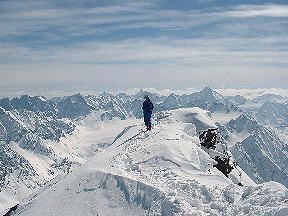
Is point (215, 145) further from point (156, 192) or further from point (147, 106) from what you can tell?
point (156, 192)

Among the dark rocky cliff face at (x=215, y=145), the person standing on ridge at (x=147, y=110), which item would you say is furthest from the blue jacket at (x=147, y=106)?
the dark rocky cliff face at (x=215, y=145)

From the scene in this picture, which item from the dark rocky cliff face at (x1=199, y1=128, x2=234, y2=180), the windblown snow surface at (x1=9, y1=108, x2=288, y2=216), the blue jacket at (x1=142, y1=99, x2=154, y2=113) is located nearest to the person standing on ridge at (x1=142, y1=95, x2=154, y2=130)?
the blue jacket at (x1=142, y1=99, x2=154, y2=113)

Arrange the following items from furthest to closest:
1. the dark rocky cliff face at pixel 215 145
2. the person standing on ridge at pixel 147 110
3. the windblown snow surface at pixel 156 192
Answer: the dark rocky cliff face at pixel 215 145
the person standing on ridge at pixel 147 110
the windblown snow surface at pixel 156 192

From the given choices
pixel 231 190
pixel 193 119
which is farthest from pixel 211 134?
pixel 231 190

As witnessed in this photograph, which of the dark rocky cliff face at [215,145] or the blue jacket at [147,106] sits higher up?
the blue jacket at [147,106]

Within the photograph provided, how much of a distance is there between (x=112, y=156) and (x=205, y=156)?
7.12m

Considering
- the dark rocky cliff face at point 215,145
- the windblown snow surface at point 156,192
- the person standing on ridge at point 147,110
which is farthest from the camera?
the dark rocky cliff face at point 215,145

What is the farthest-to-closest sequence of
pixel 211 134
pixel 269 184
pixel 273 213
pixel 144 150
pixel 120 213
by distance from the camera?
pixel 211 134 → pixel 144 150 → pixel 269 184 → pixel 120 213 → pixel 273 213

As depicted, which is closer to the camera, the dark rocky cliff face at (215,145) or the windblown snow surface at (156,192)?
the windblown snow surface at (156,192)

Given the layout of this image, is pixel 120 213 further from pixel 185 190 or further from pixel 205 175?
pixel 205 175

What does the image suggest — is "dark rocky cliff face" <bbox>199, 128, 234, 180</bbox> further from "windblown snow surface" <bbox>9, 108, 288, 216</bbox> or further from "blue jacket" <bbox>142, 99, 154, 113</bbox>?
"windblown snow surface" <bbox>9, 108, 288, 216</bbox>

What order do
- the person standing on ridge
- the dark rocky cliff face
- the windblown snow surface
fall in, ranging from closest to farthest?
the windblown snow surface < the person standing on ridge < the dark rocky cliff face

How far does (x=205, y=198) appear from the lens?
18703mm

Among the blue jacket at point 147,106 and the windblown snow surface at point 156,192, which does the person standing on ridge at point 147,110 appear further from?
the windblown snow surface at point 156,192
